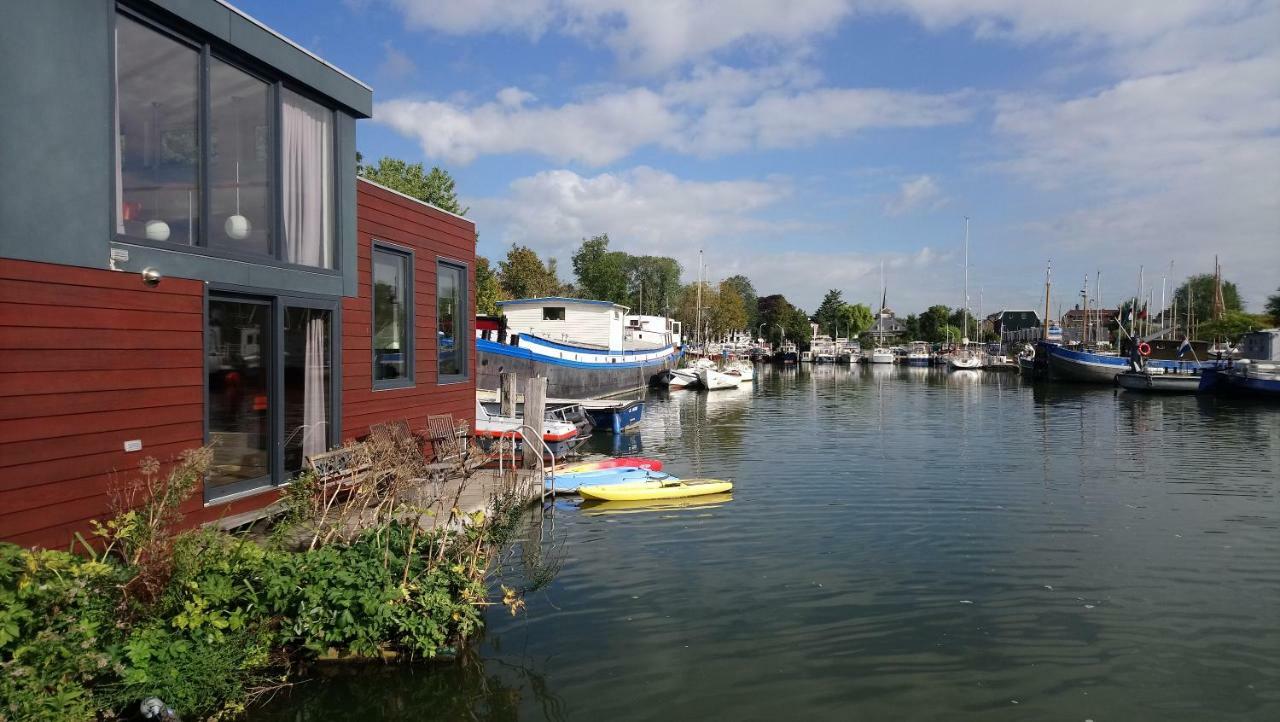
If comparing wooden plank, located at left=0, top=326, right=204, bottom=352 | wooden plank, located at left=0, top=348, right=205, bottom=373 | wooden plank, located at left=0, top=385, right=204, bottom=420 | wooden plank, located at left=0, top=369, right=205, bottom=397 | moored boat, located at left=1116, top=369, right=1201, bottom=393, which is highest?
wooden plank, located at left=0, top=326, right=204, bottom=352

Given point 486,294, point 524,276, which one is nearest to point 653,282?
point 524,276

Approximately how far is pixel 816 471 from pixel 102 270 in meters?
16.5

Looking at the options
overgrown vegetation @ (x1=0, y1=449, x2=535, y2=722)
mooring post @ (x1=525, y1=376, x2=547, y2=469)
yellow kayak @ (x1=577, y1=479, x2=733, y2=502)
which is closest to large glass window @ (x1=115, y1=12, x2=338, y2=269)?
overgrown vegetation @ (x1=0, y1=449, x2=535, y2=722)

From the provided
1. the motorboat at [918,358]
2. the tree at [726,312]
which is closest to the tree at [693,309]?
the tree at [726,312]

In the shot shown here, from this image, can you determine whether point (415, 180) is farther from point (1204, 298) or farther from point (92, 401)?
point (1204, 298)

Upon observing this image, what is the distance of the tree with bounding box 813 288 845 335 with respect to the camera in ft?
433

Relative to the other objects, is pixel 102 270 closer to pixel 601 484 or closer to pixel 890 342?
pixel 601 484

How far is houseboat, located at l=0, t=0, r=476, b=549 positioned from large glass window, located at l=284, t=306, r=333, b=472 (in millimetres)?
27

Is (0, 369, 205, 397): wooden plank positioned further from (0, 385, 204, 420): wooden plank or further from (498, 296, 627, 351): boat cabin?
(498, 296, 627, 351): boat cabin

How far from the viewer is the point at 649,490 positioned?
1622cm

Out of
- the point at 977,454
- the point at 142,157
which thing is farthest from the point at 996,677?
the point at 977,454

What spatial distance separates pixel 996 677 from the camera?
25.6 feet

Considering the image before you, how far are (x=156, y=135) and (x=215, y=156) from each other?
0.74 m

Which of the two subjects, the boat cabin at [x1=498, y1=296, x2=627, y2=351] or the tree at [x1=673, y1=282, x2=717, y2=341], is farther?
the tree at [x1=673, y1=282, x2=717, y2=341]
